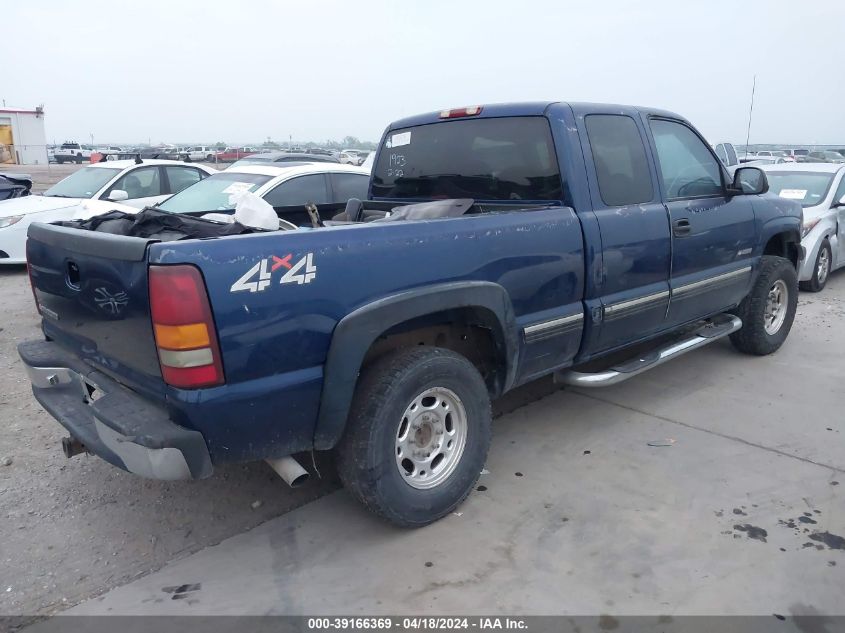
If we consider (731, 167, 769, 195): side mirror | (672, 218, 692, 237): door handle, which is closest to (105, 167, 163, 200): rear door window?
(672, 218, 692, 237): door handle

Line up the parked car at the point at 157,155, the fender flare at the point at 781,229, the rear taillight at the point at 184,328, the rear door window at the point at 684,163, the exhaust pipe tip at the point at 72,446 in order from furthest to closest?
1. the parked car at the point at 157,155
2. the fender flare at the point at 781,229
3. the rear door window at the point at 684,163
4. the exhaust pipe tip at the point at 72,446
5. the rear taillight at the point at 184,328

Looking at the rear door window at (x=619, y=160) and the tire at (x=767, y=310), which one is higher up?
the rear door window at (x=619, y=160)

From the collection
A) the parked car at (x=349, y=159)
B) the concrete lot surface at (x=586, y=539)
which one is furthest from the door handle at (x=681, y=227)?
the parked car at (x=349, y=159)

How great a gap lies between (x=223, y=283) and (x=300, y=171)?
505cm

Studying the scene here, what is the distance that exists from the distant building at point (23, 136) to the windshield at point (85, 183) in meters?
38.0

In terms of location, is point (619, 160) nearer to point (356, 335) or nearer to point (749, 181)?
point (749, 181)

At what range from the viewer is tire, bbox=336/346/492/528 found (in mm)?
2928

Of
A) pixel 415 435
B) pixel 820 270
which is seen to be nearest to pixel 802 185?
pixel 820 270

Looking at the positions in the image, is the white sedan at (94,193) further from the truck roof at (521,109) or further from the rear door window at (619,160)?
the rear door window at (619,160)

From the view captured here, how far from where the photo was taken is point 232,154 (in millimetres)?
47688

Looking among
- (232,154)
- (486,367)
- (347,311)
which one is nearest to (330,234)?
(347,311)

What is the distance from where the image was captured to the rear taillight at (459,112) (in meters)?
4.19

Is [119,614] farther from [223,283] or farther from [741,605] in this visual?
[741,605]

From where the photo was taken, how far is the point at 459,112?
4258 mm
